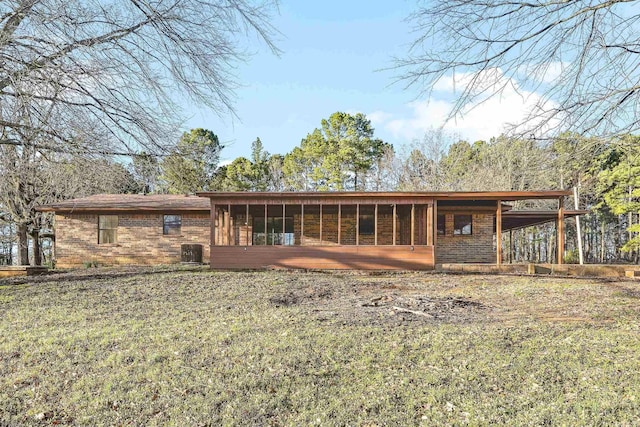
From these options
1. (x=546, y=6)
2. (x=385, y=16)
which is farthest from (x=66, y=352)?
(x=546, y=6)

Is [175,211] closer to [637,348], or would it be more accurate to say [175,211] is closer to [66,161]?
[66,161]

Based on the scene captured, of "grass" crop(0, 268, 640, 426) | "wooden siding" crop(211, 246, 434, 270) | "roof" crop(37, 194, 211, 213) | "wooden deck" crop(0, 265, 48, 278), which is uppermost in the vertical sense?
"roof" crop(37, 194, 211, 213)

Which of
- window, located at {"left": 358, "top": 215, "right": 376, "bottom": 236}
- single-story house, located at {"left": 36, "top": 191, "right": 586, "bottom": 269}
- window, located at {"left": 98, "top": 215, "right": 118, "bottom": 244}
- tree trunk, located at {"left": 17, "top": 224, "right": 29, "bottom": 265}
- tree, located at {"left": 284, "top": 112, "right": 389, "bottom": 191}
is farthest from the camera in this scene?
tree, located at {"left": 284, "top": 112, "right": 389, "bottom": 191}

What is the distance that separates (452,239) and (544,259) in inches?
831

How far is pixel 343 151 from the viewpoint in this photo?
104 feet

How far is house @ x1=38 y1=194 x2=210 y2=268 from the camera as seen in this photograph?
770 inches

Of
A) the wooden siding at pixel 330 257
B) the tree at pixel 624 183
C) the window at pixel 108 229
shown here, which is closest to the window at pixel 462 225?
the wooden siding at pixel 330 257

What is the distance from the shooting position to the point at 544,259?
36.3m

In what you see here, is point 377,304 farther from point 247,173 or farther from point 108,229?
point 247,173

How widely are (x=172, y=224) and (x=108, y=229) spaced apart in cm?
288

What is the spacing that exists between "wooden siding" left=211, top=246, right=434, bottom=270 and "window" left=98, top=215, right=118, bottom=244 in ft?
20.7

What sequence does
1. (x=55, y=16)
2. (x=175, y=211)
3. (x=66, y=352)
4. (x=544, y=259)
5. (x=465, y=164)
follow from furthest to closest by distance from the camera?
(x=544, y=259) < (x=465, y=164) < (x=175, y=211) < (x=66, y=352) < (x=55, y=16)

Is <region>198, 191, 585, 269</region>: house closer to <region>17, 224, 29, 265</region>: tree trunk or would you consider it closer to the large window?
the large window

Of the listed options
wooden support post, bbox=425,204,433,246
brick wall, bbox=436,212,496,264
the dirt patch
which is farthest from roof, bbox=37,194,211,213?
brick wall, bbox=436,212,496,264
